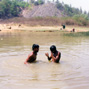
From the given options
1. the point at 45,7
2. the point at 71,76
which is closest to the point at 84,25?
the point at 45,7

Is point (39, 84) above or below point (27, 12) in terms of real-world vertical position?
below

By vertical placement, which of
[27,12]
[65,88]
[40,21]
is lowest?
[65,88]

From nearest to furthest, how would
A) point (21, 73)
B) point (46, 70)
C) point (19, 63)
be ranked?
point (21, 73)
point (46, 70)
point (19, 63)

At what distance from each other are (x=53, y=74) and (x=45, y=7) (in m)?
63.6

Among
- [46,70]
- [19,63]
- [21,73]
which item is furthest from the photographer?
[19,63]

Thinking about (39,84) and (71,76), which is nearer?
(39,84)

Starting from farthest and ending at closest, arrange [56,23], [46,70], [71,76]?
[56,23] → [46,70] → [71,76]

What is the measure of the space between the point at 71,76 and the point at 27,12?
61766mm

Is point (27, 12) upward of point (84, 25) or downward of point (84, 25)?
upward

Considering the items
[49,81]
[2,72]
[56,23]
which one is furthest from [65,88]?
[56,23]

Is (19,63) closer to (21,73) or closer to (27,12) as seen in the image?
(21,73)

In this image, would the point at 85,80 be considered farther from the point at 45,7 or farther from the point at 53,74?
the point at 45,7

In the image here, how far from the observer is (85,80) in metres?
4.38

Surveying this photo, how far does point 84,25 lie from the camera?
38562 mm
